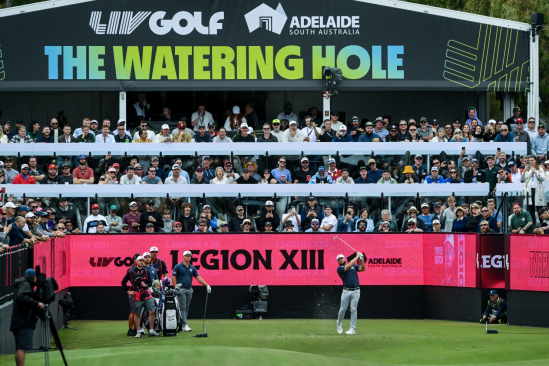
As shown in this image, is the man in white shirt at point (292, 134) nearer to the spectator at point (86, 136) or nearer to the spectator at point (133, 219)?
the spectator at point (133, 219)

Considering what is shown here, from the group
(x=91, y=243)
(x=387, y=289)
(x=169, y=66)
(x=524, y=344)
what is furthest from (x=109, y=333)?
(x=169, y=66)

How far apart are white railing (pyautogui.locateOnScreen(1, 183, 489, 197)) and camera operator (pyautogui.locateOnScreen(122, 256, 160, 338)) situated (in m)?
4.61

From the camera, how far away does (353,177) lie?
2833cm

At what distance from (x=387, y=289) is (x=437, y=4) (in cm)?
2387

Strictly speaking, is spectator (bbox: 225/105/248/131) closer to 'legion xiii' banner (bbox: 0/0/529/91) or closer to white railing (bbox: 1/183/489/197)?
'legion xiii' banner (bbox: 0/0/529/91)

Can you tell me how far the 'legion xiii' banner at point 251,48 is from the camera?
107 ft

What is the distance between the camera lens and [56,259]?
2314cm

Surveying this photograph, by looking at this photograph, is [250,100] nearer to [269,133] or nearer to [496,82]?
[269,133]

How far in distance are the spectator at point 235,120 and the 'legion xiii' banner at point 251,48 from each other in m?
1.08

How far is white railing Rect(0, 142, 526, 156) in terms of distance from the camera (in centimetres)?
2817

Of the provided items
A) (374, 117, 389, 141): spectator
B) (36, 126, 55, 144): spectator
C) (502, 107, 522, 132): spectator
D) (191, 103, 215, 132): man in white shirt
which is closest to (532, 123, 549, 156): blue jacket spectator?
(502, 107, 522, 132): spectator

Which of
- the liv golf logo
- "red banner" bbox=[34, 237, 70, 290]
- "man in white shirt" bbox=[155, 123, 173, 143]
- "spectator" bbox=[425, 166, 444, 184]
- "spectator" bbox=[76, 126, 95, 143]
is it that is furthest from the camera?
the liv golf logo

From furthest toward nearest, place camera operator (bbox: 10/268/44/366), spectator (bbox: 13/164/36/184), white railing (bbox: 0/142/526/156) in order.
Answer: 1. white railing (bbox: 0/142/526/156)
2. spectator (bbox: 13/164/36/184)
3. camera operator (bbox: 10/268/44/366)

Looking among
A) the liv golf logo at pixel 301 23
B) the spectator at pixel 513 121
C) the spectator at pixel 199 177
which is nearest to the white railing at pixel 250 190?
the spectator at pixel 199 177
